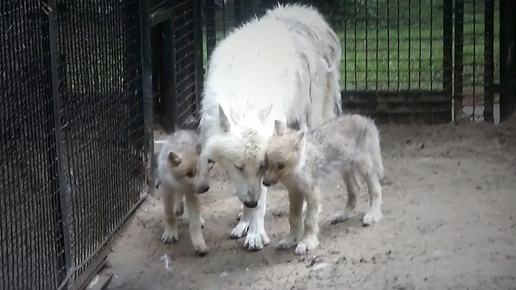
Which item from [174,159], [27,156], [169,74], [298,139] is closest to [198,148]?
[174,159]

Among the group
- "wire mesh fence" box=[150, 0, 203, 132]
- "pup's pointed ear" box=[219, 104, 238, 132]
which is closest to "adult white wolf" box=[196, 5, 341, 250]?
"pup's pointed ear" box=[219, 104, 238, 132]

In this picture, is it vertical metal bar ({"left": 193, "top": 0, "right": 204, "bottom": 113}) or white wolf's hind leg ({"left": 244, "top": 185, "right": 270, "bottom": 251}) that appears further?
vertical metal bar ({"left": 193, "top": 0, "right": 204, "bottom": 113})

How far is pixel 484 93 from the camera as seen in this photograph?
883 centimetres

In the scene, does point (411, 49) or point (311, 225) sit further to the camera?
point (411, 49)

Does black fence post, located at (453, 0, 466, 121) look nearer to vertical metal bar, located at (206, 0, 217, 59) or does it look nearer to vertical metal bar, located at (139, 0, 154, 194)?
vertical metal bar, located at (206, 0, 217, 59)

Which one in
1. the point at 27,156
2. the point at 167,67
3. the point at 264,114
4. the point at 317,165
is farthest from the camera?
the point at 167,67

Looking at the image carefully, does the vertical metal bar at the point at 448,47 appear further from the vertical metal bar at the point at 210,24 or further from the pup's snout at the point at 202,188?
the pup's snout at the point at 202,188

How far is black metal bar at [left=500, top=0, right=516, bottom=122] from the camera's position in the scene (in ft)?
28.3

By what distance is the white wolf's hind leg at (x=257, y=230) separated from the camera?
5.86 metres

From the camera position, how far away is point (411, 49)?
8844 mm

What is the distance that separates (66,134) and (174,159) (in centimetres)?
90

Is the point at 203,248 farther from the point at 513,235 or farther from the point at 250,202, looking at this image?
the point at 513,235

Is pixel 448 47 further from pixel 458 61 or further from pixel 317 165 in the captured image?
pixel 317 165

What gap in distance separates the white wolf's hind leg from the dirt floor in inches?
2.2
